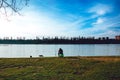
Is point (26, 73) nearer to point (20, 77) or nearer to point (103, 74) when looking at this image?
point (20, 77)

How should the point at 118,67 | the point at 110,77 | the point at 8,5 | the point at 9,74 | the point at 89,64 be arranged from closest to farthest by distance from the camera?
the point at 8,5, the point at 110,77, the point at 9,74, the point at 118,67, the point at 89,64

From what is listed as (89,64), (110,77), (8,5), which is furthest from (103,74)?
(8,5)

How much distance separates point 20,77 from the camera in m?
12.6

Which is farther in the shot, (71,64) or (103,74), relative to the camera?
(71,64)

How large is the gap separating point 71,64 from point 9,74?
5.01 m

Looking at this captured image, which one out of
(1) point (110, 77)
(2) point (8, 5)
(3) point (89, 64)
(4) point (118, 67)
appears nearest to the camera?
(2) point (8, 5)

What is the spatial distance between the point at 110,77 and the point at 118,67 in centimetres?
253

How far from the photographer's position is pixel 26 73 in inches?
534

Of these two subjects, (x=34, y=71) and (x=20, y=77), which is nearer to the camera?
(x=20, y=77)

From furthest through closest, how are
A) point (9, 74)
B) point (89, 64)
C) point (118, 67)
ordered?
point (89, 64) → point (118, 67) → point (9, 74)

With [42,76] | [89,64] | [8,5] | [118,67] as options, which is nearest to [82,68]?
[89,64]

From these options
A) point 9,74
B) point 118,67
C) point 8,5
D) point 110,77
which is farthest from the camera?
point 118,67

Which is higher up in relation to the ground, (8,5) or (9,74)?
(8,5)

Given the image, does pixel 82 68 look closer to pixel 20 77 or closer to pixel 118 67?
pixel 118 67
